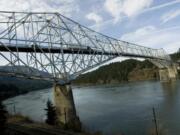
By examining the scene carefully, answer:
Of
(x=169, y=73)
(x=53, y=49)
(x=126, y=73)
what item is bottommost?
(x=169, y=73)

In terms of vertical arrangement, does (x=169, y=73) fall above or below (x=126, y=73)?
below

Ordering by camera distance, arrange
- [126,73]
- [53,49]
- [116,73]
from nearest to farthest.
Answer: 1. [53,49]
2. [126,73]
3. [116,73]

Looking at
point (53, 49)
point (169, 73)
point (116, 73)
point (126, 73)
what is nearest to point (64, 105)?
point (53, 49)

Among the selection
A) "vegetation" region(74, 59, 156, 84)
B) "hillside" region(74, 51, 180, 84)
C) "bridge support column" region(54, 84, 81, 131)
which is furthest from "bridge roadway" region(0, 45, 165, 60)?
"vegetation" region(74, 59, 156, 84)

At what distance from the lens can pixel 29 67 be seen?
34.3 meters

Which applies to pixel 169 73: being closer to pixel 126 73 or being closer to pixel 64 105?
pixel 126 73

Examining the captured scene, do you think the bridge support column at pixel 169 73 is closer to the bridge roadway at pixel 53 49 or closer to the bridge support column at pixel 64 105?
the bridge roadway at pixel 53 49

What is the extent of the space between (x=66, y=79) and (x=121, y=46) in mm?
32886

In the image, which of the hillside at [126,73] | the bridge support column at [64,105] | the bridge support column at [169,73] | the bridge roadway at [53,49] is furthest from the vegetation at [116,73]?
the bridge support column at [64,105]

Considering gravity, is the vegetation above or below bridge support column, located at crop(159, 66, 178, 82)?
above

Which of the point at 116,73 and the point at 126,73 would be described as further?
the point at 116,73

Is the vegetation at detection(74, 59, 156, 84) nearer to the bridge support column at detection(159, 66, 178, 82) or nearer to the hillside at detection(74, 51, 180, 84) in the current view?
the hillside at detection(74, 51, 180, 84)

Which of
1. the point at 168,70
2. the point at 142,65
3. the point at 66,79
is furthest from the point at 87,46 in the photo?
the point at 142,65

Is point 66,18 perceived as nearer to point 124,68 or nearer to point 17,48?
point 17,48
